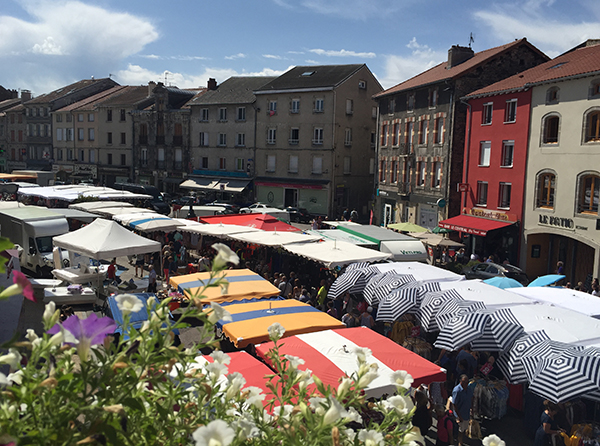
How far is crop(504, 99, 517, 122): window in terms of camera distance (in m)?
27.1

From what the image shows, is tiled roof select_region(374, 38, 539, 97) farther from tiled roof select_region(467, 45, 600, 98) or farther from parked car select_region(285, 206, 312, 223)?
parked car select_region(285, 206, 312, 223)

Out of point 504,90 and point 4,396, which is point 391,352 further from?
point 504,90

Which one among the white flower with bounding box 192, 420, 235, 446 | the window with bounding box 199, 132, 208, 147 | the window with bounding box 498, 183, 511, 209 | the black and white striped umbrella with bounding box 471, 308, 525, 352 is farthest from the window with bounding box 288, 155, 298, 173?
the white flower with bounding box 192, 420, 235, 446

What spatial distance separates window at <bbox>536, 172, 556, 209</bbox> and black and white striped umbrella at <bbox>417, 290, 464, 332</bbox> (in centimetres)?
1507

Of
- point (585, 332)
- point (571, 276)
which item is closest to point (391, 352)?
point (585, 332)

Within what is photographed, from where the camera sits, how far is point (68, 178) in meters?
62.9

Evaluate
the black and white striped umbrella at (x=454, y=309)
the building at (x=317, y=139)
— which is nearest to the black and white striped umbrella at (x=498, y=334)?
the black and white striped umbrella at (x=454, y=309)

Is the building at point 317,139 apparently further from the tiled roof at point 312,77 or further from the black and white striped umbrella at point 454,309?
the black and white striped umbrella at point 454,309

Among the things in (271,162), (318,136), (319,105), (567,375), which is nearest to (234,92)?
(271,162)

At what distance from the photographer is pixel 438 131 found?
109 ft

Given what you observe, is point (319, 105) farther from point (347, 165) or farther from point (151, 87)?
point (151, 87)

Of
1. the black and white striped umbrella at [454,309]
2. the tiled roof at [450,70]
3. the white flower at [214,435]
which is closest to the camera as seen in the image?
the white flower at [214,435]

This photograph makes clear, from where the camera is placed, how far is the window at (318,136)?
149ft

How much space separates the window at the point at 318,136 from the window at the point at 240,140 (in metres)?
7.71
